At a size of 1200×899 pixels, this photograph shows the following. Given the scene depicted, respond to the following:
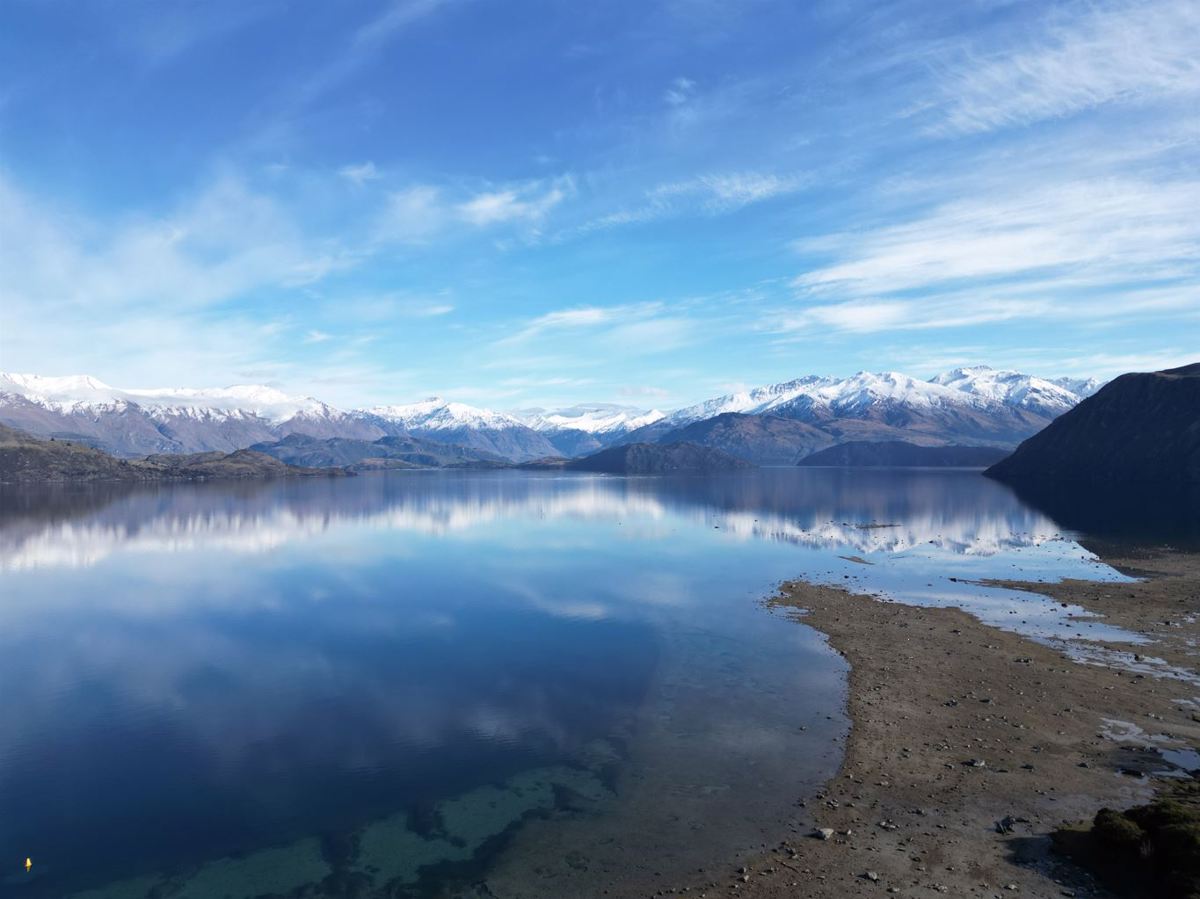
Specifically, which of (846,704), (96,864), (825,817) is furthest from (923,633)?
(96,864)

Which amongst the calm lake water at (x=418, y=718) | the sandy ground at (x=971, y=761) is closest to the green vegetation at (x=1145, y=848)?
the sandy ground at (x=971, y=761)

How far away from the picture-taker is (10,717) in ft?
136

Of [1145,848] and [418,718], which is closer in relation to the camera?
[1145,848]

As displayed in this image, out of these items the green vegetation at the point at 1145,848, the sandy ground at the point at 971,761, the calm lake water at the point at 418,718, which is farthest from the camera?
the calm lake water at the point at 418,718

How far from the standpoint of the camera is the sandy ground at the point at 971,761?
997 inches

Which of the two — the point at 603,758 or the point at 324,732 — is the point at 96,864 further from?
the point at 603,758

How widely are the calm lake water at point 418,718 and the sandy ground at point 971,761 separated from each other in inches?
83.1

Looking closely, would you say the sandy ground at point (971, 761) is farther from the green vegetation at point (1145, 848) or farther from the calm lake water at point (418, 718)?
the calm lake water at point (418, 718)

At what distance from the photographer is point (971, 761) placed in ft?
112

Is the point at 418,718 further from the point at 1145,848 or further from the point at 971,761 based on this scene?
the point at 1145,848

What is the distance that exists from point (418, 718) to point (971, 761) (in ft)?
99.8

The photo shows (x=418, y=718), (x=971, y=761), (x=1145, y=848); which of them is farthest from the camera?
(x=418, y=718)

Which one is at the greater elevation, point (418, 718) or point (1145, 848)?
point (1145, 848)

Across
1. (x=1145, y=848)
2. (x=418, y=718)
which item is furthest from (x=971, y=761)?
(x=418, y=718)
